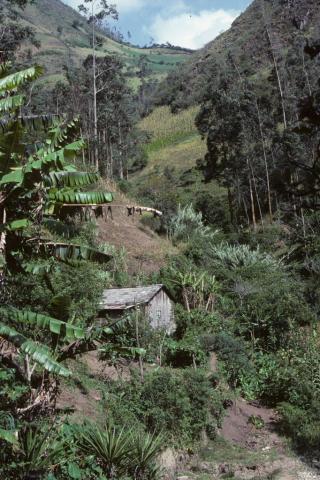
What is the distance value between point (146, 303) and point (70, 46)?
443 feet

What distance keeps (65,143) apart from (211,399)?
287 inches

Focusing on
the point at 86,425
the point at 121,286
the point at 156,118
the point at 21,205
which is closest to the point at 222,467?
the point at 86,425

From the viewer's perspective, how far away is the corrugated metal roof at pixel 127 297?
16.6 meters

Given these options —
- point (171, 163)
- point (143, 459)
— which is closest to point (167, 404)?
point (143, 459)

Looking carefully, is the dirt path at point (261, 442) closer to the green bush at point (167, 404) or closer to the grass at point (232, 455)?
the grass at point (232, 455)

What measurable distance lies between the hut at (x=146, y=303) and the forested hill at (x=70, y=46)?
310 feet

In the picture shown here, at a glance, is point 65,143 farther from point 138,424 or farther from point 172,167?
point 172,167

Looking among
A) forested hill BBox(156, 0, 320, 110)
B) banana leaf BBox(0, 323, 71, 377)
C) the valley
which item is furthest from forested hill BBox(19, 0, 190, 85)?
banana leaf BBox(0, 323, 71, 377)

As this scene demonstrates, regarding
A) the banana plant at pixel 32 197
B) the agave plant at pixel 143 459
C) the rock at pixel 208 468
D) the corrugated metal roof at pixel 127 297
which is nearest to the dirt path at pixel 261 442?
the rock at pixel 208 468

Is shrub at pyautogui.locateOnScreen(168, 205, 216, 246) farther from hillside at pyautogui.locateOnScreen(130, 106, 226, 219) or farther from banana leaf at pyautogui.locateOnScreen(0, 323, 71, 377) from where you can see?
banana leaf at pyautogui.locateOnScreen(0, 323, 71, 377)

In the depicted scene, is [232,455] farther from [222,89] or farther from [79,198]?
[222,89]

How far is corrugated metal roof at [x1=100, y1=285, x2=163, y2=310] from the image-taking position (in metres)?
16.6

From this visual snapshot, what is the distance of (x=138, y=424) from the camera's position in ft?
36.3

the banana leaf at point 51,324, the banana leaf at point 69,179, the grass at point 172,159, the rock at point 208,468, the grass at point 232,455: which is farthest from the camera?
the grass at point 172,159
